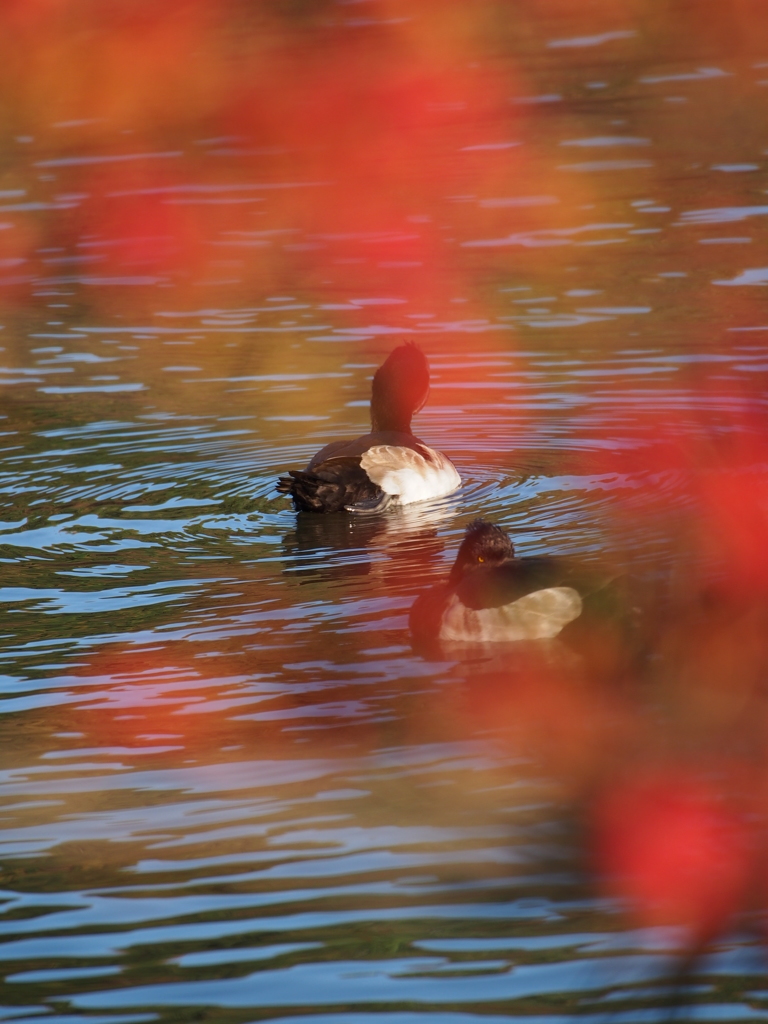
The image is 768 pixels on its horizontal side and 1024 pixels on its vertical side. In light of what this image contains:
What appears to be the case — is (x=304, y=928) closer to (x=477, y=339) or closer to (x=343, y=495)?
(x=343, y=495)

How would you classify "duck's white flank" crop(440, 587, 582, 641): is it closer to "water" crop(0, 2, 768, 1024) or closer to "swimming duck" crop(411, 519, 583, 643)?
"swimming duck" crop(411, 519, 583, 643)

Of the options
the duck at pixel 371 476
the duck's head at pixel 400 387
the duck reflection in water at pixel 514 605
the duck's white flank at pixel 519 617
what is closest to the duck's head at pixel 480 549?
the duck reflection in water at pixel 514 605

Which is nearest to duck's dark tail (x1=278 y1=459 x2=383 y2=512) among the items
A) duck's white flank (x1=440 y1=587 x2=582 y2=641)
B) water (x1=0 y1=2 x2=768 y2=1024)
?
water (x1=0 y1=2 x2=768 y2=1024)

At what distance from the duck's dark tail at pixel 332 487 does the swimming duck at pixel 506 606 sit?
2.25 meters

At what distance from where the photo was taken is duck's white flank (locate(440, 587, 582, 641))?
683 centimetres

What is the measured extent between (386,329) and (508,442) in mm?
2872

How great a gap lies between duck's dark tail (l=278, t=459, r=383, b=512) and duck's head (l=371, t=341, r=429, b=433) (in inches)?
38.4

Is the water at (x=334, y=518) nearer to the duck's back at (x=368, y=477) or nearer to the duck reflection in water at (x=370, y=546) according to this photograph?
the duck reflection in water at (x=370, y=546)

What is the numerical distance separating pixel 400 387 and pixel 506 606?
3506mm

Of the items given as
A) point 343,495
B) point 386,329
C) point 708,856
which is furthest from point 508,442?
point 708,856

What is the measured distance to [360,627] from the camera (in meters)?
7.12

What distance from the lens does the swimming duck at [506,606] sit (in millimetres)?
6840

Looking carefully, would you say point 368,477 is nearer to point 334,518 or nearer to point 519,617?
point 334,518

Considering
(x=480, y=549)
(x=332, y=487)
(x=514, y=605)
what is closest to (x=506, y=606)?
(x=514, y=605)
